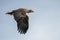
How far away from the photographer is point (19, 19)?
3694 cm

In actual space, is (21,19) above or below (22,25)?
above

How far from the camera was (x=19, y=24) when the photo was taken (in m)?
36.9

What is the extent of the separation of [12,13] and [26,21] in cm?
51

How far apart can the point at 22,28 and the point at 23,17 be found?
316mm

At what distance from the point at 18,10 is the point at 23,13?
0.16 metres

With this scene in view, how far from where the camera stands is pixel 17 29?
36.9m

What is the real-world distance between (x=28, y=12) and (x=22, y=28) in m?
0.86

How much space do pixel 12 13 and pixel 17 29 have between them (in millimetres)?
595

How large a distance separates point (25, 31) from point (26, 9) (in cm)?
97

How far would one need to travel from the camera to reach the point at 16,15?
37.1 metres

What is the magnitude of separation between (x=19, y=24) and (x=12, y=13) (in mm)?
520

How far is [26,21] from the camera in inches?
1458

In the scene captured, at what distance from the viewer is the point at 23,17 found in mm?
37000

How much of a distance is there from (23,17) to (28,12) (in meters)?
0.65
